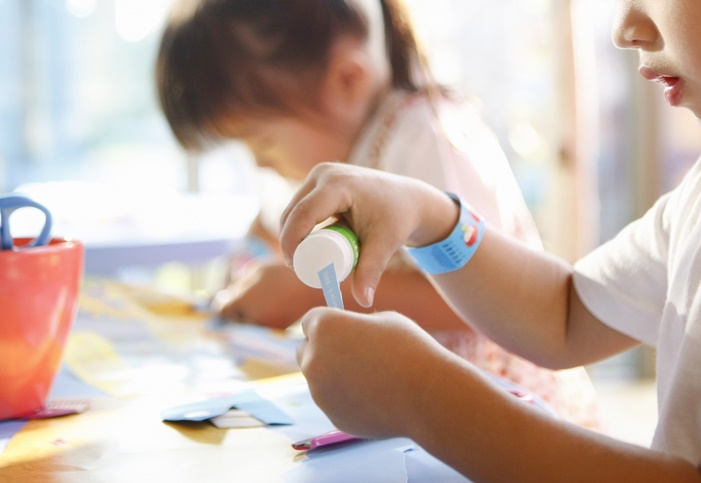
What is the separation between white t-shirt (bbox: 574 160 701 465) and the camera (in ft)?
1.52

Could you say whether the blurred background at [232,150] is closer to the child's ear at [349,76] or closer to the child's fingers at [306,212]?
the child's ear at [349,76]

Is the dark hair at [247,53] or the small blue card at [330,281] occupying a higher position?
the dark hair at [247,53]

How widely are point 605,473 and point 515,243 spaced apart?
27 cm

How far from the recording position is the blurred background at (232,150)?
8.02ft

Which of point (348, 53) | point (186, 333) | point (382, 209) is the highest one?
point (348, 53)

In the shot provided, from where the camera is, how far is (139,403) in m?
0.54

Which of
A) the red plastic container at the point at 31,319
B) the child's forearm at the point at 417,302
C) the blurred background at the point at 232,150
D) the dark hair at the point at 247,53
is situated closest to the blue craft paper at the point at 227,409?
the red plastic container at the point at 31,319

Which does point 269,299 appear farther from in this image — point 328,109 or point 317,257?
point 317,257

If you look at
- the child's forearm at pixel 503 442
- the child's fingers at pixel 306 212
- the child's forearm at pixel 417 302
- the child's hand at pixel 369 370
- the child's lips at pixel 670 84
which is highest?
the child's lips at pixel 670 84

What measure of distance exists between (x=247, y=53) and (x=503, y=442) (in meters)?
0.71

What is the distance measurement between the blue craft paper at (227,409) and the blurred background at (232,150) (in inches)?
68.8

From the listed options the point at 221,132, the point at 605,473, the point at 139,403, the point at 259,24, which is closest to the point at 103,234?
the point at 221,132

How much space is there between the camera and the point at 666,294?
58cm

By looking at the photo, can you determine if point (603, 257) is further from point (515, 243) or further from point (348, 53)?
point (348, 53)
